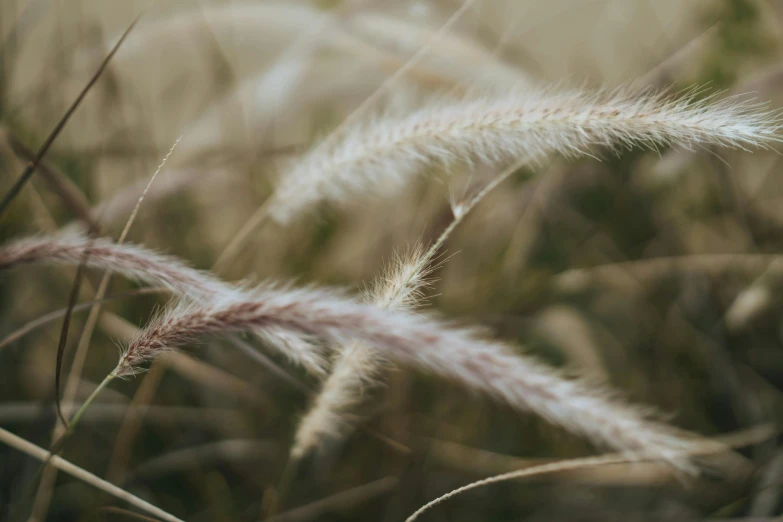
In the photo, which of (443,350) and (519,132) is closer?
(443,350)

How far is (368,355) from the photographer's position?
1.06 ft

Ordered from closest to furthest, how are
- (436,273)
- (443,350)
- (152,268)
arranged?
(443,350) < (152,268) < (436,273)

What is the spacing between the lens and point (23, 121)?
0.81 m

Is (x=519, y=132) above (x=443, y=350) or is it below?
above

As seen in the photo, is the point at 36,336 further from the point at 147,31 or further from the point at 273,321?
the point at 273,321

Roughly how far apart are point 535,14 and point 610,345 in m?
0.60

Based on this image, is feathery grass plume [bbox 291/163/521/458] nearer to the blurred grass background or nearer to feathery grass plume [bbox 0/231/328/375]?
feathery grass plume [bbox 0/231/328/375]

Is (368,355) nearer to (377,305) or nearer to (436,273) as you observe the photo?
(377,305)

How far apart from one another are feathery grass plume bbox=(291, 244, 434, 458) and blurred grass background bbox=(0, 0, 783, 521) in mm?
207

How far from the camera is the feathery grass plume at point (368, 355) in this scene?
11.6 inches

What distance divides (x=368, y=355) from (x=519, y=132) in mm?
168

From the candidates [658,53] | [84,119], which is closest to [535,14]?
[658,53]

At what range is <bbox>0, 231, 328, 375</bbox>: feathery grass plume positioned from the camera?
10.5 inches

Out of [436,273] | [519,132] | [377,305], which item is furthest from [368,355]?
[436,273]
